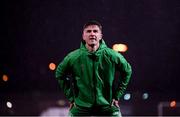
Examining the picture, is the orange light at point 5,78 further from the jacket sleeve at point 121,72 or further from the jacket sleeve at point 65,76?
the jacket sleeve at point 121,72

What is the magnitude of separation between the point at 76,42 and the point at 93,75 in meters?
0.34

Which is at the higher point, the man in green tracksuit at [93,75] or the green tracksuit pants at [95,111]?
the man in green tracksuit at [93,75]

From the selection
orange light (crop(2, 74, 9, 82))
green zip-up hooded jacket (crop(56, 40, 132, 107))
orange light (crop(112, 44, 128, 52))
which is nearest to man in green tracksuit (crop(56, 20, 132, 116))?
green zip-up hooded jacket (crop(56, 40, 132, 107))

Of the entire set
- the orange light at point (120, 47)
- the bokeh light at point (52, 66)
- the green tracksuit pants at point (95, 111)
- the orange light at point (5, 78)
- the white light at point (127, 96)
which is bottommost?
the green tracksuit pants at point (95, 111)

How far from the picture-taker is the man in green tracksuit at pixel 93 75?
5.00 ft

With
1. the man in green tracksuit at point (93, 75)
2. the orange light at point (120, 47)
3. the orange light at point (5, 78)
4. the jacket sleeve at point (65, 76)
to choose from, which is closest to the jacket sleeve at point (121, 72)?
the man in green tracksuit at point (93, 75)

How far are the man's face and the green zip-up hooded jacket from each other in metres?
0.03

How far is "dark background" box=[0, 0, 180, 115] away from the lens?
1819 millimetres

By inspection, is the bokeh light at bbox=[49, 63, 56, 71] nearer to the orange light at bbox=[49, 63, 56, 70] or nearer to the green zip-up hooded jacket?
the orange light at bbox=[49, 63, 56, 70]

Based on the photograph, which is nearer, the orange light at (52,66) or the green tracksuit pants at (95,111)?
the green tracksuit pants at (95,111)

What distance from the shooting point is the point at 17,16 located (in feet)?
6.07

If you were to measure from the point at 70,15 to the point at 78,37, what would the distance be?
83 mm

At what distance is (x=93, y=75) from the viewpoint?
152cm

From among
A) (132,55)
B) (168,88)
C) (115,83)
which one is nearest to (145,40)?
(132,55)
